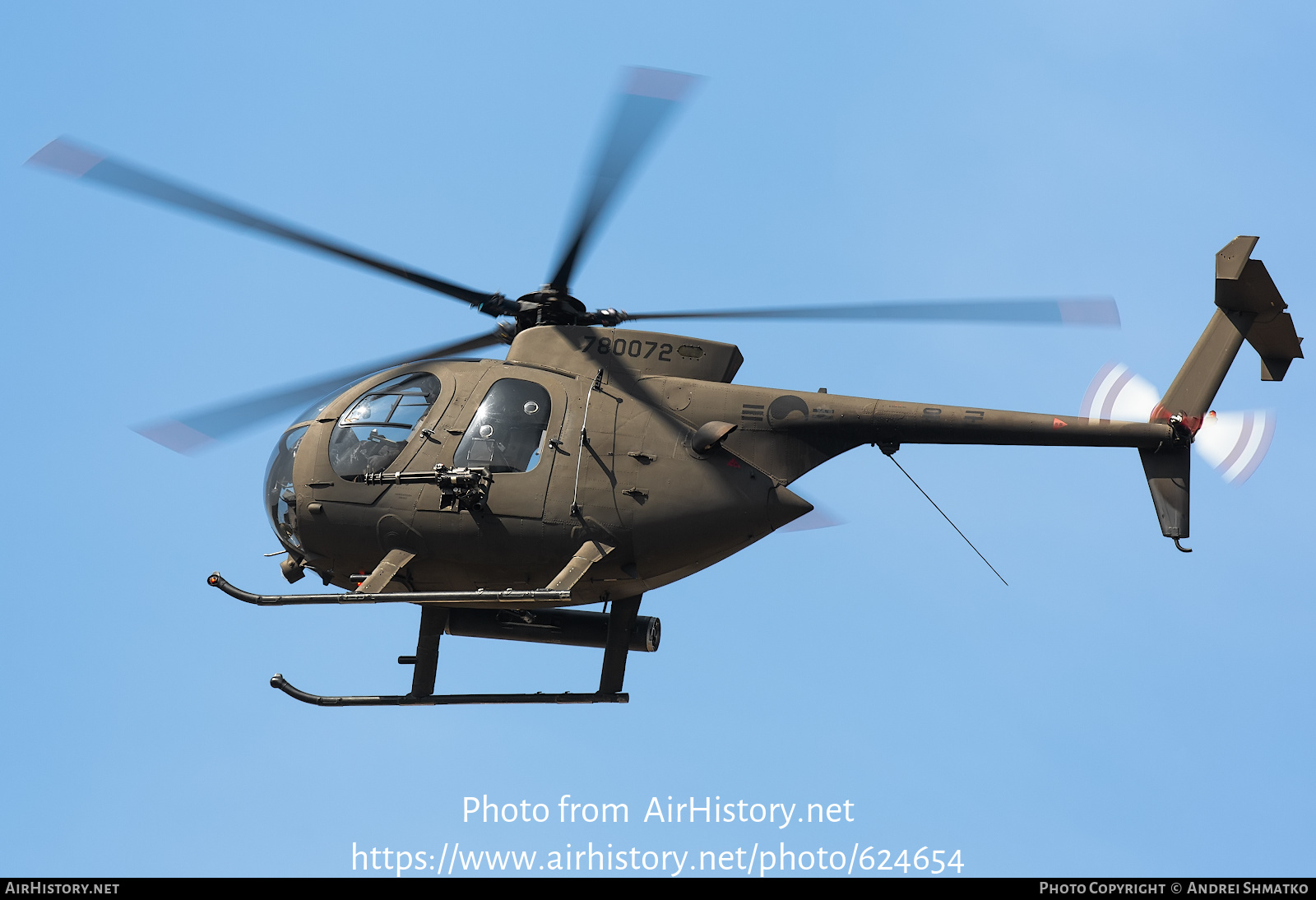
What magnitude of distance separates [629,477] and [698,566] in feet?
4.80

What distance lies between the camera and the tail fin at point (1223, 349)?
18.6 m

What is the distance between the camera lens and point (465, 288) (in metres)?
19.6

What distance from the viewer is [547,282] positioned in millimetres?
19625

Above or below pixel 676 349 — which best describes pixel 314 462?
below

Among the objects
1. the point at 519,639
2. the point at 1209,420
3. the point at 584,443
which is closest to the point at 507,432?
the point at 584,443

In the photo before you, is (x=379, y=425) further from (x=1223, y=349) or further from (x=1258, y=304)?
(x=1258, y=304)

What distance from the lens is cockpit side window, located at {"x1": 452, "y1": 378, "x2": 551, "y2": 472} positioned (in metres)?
18.3

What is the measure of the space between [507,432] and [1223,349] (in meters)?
8.69

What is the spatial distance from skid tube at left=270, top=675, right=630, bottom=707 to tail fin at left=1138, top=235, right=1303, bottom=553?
6947 mm

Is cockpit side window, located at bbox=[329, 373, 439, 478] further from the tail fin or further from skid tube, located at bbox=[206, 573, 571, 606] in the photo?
the tail fin
